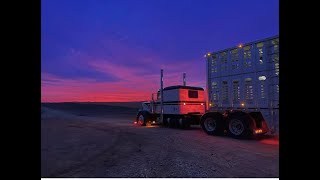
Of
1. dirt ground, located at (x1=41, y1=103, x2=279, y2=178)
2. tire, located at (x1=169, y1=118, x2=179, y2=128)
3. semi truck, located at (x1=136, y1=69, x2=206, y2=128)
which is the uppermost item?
semi truck, located at (x1=136, y1=69, x2=206, y2=128)

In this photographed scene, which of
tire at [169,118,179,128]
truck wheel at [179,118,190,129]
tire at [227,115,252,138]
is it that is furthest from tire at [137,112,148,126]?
tire at [227,115,252,138]

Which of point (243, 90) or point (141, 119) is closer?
point (243, 90)

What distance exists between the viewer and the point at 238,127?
13477mm

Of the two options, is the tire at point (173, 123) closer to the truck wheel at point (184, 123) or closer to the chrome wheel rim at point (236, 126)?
the truck wheel at point (184, 123)

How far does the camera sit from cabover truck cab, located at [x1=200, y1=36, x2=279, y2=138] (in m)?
12.2

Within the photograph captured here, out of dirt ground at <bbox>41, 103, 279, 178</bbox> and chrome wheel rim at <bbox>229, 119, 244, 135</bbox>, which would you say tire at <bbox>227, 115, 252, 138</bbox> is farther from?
dirt ground at <bbox>41, 103, 279, 178</bbox>

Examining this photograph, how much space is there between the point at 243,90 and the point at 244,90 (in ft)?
0.19

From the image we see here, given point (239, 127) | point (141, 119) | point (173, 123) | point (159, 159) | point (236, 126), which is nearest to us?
point (159, 159)

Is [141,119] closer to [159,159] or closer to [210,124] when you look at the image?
[210,124]

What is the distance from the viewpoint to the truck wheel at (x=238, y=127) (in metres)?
13.0

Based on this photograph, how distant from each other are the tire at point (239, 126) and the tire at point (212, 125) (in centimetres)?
52

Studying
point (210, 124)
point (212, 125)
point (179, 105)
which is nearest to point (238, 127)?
point (212, 125)
